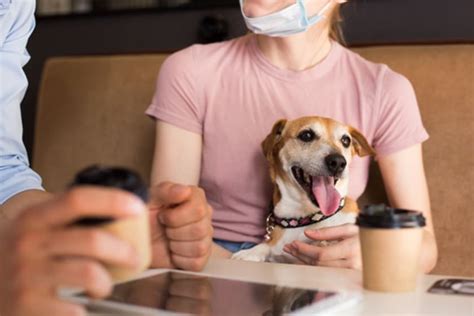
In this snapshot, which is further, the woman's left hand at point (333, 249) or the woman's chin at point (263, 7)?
the woman's chin at point (263, 7)

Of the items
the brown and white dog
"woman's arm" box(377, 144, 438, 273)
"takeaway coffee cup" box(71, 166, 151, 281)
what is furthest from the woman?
"takeaway coffee cup" box(71, 166, 151, 281)

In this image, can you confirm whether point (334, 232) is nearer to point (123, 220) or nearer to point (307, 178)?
point (307, 178)

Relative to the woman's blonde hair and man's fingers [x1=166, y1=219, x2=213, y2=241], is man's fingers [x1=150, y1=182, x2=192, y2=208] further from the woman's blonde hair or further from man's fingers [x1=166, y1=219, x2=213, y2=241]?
the woman's blonde hair

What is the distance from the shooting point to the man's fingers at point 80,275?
→ 57cm

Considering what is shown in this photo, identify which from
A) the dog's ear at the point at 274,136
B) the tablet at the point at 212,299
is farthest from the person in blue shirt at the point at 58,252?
the dog's ear at the point at 274,136

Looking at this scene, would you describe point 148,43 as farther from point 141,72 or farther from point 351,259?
point 351,259

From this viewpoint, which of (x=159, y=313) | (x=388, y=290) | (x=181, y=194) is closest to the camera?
(x=159, y=313)

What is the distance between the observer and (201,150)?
1.61 meters

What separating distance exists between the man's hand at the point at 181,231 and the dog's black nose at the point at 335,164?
0.36 m

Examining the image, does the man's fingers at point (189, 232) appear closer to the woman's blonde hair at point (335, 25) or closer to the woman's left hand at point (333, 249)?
the woman's left hand at point (333, 249)

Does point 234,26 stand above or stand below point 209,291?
above

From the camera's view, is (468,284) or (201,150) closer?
(468,284)

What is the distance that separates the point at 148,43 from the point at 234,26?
1.09 ft

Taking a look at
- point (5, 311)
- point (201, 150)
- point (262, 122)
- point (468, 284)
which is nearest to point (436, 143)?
point (262, 122)
